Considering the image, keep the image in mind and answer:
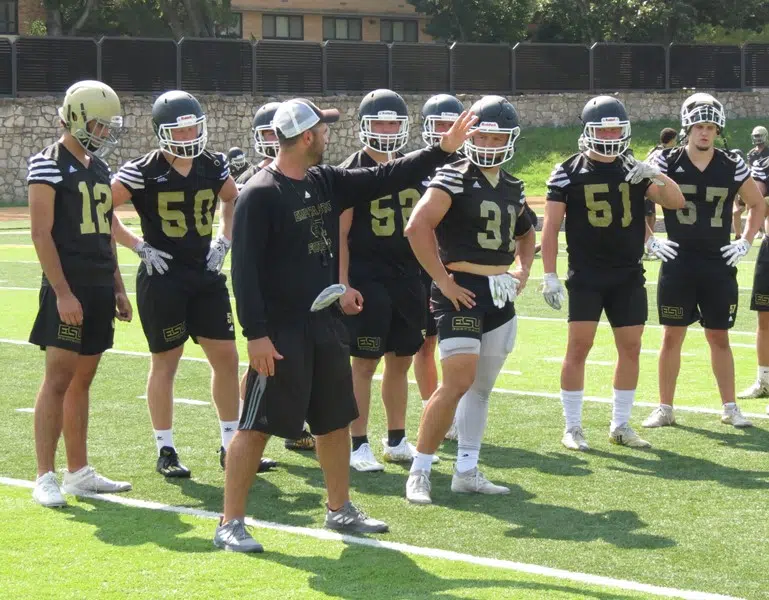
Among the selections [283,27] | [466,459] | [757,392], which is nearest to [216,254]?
[466,459]

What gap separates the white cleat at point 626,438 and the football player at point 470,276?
4.64 ft

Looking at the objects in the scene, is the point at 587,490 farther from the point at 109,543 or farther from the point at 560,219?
the point at 109,543

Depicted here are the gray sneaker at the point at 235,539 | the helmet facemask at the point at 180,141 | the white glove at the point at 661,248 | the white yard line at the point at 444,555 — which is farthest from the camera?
the white glove at the point at 661,248

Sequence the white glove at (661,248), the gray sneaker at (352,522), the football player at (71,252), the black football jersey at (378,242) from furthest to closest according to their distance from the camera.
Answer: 1. the white glove at (661,248)
2. the black football jersey at (378,242)
3. the football player at (71,252)
4. the gray sneaker at (352,522)

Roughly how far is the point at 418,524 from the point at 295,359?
1109 millimetres

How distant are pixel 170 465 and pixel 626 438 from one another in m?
2.73

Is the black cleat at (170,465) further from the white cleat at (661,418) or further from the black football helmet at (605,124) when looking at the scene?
the white cleat at (661,418)

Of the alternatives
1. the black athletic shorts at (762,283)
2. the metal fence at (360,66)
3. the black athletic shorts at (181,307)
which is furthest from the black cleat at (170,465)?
the metal fence at (360,66)

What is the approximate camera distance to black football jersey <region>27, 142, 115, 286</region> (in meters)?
7.03

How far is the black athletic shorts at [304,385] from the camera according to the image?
6156 mm

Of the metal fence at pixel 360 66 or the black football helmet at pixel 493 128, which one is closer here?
the black football helmet at pixel 493 128

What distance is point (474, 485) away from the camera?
291 inches

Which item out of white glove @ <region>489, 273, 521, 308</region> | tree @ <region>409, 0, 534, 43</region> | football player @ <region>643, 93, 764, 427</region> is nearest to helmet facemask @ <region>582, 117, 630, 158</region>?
football player @ <region>643, 93, 764, 427</region>

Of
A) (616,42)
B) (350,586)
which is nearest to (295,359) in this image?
(350,586)
